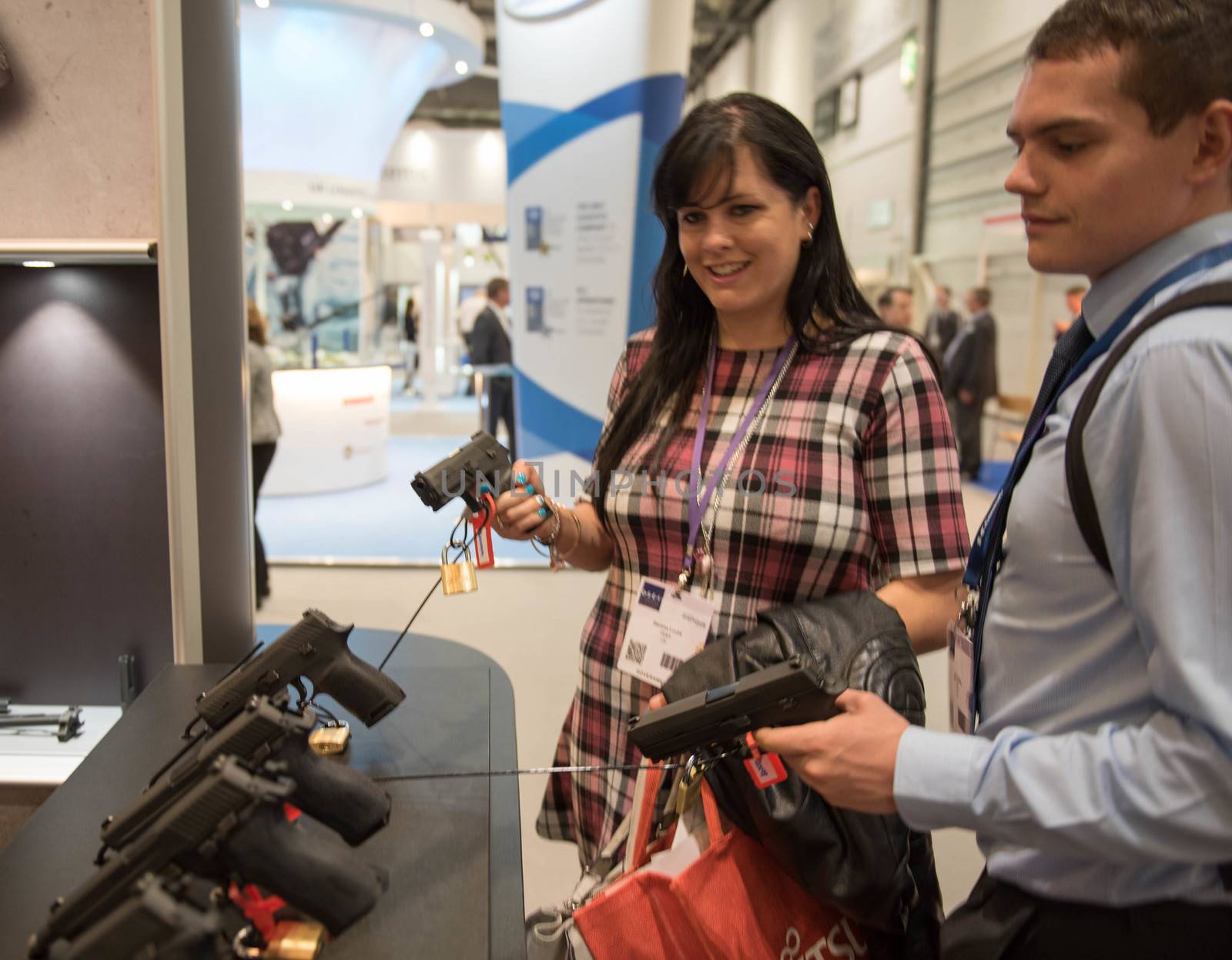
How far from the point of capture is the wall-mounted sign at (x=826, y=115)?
407 inches

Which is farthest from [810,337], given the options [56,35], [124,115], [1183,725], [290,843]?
[56,35]

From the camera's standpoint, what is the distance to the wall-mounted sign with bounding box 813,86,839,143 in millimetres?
10328

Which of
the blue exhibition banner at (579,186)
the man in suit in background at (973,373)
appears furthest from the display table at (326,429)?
the man in suit in background at (973,373)

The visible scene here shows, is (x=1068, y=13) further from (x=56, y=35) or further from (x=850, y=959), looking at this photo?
(x=56, y=35)

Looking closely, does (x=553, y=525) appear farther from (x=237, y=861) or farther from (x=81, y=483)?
(x=81, y=483)

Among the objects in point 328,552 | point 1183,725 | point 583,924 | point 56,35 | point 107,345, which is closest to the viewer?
point 1183,725

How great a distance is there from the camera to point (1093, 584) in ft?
2.42

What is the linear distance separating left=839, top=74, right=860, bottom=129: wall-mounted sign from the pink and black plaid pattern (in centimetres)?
946

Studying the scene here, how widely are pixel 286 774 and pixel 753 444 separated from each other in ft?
2.58

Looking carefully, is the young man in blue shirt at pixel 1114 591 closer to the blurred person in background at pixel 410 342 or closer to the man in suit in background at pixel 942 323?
the man in suit in background at pixel 942 323

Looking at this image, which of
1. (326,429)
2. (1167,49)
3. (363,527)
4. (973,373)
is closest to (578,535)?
(1167,49)

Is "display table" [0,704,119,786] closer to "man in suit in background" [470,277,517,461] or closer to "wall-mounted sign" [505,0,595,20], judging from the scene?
"wall-mounted sign" [505,0,595,20]

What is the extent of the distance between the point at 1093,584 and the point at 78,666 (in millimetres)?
1878

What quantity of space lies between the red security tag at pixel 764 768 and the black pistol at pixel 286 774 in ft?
1.29
